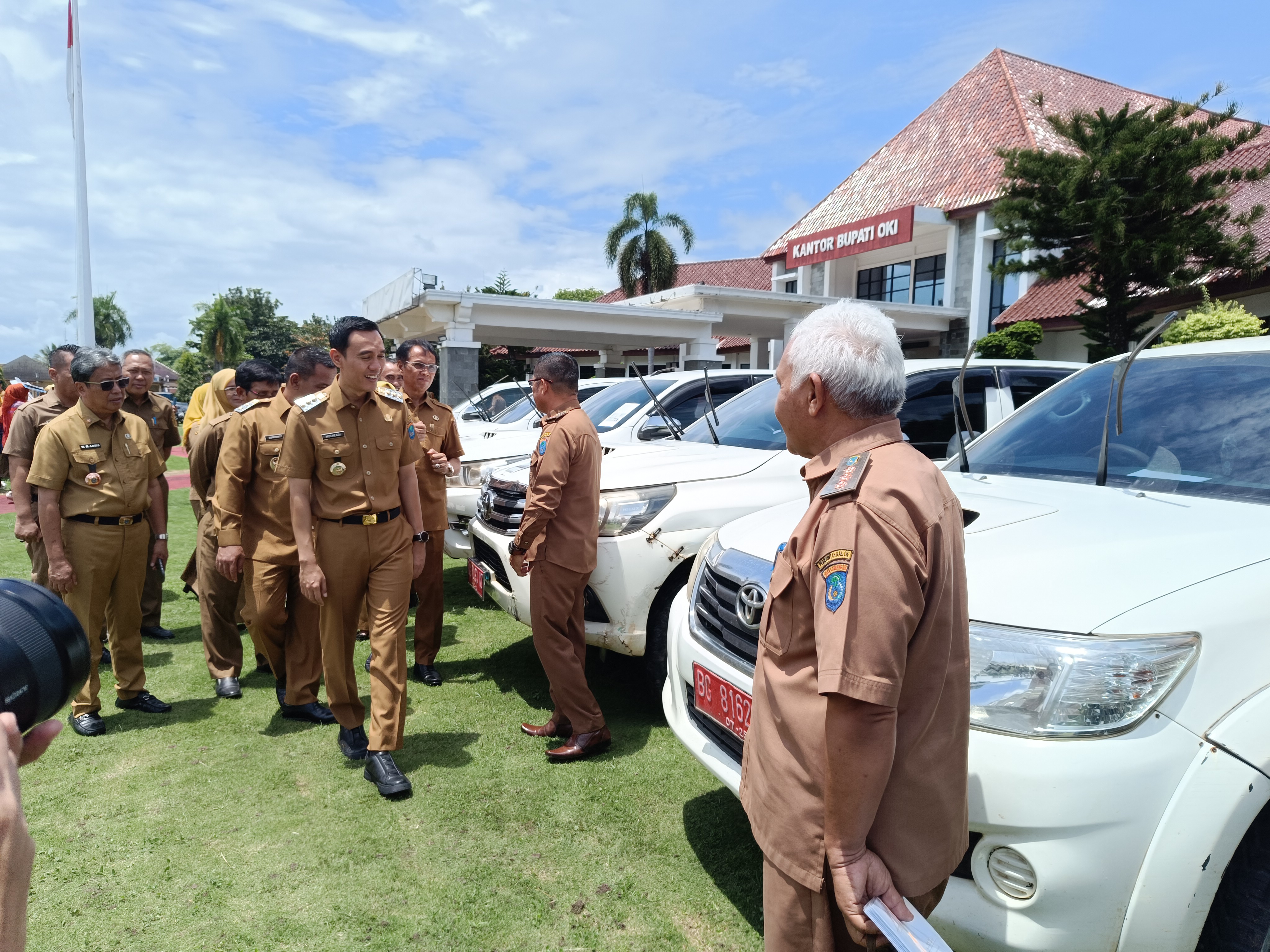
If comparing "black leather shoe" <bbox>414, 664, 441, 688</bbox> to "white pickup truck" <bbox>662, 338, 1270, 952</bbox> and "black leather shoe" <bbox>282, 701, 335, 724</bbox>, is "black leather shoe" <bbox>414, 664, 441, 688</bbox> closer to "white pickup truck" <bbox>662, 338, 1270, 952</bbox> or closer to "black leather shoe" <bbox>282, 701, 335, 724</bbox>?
"black leather shoe" <bbox>282, 701, 335, 724</bbox>

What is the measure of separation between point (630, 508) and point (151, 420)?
3.88m

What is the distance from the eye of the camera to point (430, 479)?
484cm

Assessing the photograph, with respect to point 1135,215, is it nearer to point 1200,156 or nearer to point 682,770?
point 1200,156

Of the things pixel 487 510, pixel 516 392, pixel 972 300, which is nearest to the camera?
pixel 487 510

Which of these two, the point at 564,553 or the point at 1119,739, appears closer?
the point at 1119,739

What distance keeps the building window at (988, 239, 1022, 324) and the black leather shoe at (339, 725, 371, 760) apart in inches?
791

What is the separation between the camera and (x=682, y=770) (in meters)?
3.44

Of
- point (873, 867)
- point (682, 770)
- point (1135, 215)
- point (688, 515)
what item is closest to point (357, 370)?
point (688, 515)

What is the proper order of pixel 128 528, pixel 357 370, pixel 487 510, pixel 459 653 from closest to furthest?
pixel 357 370
pixel 128 528
pixel 487 510
pixel 459 653

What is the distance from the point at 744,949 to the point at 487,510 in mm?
2636

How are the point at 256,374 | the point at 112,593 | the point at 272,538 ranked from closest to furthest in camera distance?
the point at 112,593, the point at 272,538, the point at 256,374

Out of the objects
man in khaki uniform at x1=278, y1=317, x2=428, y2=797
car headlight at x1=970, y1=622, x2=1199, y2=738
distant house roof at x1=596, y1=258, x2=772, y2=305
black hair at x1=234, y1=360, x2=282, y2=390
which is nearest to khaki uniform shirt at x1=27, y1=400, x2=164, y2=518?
black hair at x1=234, y1=360, x2=282, y2=390

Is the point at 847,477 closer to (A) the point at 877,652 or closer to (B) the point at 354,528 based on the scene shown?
(A) the point at 877,652

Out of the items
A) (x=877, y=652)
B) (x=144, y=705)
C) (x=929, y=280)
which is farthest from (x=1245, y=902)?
(x=929, y=280)
